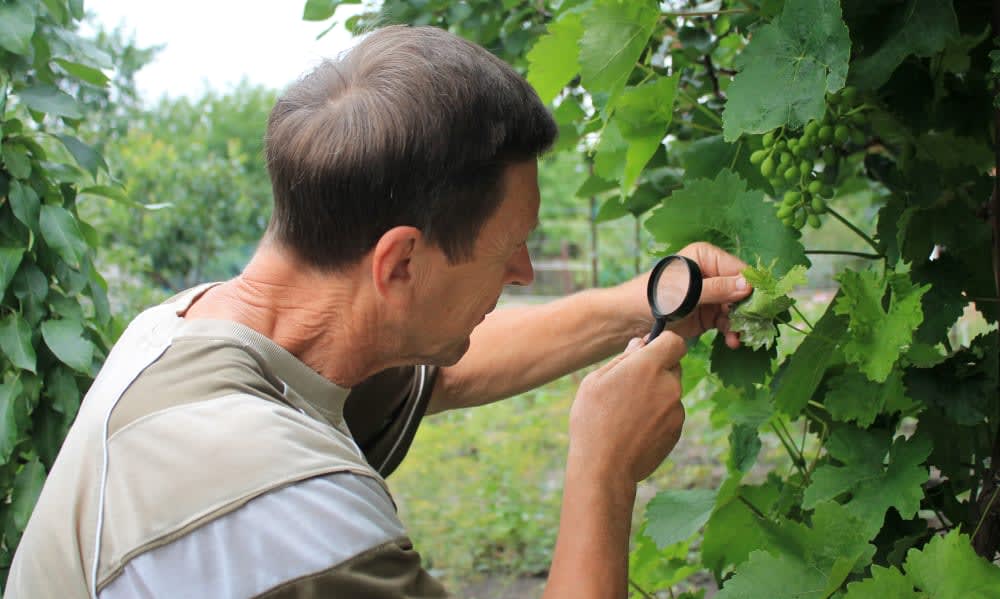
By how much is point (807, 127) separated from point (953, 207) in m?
0.26

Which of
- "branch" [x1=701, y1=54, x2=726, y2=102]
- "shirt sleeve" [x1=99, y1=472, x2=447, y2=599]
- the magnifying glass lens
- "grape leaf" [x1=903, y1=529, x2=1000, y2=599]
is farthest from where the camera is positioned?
"branch" [x1=701, y1=54, x2=726, y2=102]

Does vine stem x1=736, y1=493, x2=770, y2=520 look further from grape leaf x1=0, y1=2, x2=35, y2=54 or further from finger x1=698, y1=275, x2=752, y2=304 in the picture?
grape leaf x1=0, y1=2, x2=35, y2=54

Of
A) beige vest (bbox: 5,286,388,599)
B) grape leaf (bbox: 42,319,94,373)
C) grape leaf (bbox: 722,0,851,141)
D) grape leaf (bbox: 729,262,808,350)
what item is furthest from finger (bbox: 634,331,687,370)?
grape leaf (bbox: 42,319,94,373)

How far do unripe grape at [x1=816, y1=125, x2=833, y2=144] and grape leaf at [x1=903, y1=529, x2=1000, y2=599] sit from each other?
0.61 m

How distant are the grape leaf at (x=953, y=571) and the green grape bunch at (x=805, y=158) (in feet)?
1.65

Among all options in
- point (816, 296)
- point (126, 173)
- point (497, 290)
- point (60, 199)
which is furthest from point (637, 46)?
point (126, 173)

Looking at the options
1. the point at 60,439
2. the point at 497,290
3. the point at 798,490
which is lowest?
the point at 60,439

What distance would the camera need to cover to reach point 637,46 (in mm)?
1622

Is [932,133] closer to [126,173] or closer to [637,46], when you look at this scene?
[637,46]

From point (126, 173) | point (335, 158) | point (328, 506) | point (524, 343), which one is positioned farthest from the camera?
point (126, 173)

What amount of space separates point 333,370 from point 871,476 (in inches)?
32.9

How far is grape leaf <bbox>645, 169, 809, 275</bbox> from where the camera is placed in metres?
1.64

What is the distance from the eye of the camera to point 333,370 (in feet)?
5.29

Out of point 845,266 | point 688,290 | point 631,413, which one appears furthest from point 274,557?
point 845,266
